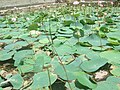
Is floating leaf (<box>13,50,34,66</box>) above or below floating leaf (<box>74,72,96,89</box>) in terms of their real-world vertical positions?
below

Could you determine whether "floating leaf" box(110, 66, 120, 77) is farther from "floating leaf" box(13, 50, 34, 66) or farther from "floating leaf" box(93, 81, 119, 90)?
"floating leaf" box(13, 50, 34, 66)

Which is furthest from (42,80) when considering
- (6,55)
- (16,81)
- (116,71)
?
(6,55)

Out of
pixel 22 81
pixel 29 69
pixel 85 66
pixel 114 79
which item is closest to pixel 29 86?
pixel 22 81

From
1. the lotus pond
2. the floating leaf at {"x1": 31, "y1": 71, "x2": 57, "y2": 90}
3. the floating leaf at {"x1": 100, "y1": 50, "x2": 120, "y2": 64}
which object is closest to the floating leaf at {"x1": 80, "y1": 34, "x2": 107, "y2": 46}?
the lotus pond

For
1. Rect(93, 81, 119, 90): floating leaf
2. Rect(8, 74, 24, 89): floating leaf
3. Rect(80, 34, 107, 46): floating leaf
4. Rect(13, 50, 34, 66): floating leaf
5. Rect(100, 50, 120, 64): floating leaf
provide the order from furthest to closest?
Rect(80, 34, 107, 46): floating leaf
Rect(13, 50, 34, 66): floating leaf
Rect(100, 50, 120, 64): floating leaf
Rect(8, 74, 24, 89): floating leaf
Rect(93, 81, 119, 90): floating leaf

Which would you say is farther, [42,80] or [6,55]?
[6,55]

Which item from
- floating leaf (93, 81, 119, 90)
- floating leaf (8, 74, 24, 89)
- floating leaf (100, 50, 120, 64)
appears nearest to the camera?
floating leaf (93, 81, 119, 90)

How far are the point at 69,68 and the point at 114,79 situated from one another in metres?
0.22

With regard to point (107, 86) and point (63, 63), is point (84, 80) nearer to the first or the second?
point (107, 86)

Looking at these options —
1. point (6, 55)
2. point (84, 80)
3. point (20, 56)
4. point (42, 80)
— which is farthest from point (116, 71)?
point (6, 55)

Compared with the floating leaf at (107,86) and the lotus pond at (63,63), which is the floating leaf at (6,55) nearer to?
the lotus pond at (63,63)

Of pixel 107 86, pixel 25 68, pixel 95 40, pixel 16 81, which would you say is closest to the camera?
Answer: pixel 107 86

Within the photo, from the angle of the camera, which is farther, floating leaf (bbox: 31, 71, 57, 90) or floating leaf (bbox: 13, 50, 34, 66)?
floating leaf (bbox: 13, 50, 34, 66)

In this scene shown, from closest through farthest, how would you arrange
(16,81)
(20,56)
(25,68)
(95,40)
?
(16,81) → (25,68) → (20,56) → (95,40)
